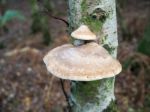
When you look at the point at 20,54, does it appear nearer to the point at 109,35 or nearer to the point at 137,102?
the point at 137,102

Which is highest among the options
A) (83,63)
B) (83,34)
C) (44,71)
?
(83,34)

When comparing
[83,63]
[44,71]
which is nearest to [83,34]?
[83,63]

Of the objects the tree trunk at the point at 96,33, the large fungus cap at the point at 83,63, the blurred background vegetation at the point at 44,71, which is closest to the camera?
the large fungus cap at the point at 83,63

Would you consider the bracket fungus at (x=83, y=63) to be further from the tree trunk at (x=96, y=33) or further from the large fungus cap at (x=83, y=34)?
the tree trunk at (x=96, y=33)

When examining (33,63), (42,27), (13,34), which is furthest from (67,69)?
(13,34)

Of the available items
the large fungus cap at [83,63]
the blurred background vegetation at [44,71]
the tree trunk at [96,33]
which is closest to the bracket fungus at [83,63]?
the large fungus cap at [83,63]

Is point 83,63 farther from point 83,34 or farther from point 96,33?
point 96,33

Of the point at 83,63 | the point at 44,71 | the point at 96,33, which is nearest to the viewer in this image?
the point at 83,63
